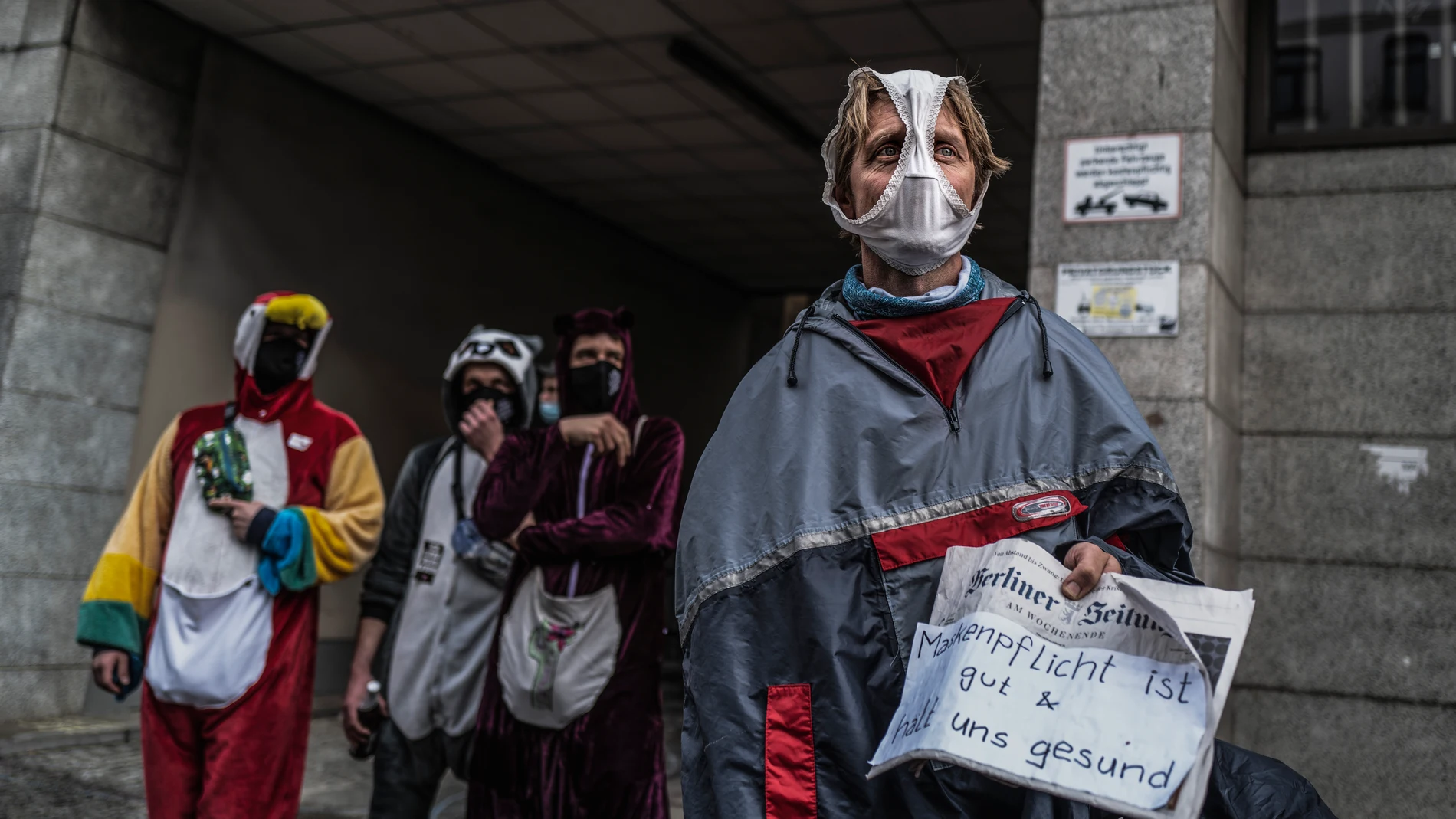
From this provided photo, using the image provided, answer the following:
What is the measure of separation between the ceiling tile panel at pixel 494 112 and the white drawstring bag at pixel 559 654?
6.08 metres

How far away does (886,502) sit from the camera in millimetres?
1716

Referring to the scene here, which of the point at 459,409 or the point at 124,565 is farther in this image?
the point at 459,409

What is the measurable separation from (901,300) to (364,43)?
6.94m

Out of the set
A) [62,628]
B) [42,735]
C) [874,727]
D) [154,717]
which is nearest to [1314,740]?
[874,727]

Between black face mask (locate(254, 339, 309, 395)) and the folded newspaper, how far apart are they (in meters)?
2.81

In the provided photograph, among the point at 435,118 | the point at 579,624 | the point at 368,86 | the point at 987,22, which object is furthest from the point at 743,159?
the point at 579,624

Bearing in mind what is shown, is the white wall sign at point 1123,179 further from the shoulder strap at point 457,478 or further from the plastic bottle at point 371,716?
the plastic bottle at point 371,716

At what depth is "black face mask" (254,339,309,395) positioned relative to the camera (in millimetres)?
3814

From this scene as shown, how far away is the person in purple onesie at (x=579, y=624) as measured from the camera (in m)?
Answer: 3.27

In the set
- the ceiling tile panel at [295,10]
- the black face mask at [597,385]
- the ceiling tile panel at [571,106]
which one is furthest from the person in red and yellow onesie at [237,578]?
the ceiling tile panel at [571,106]

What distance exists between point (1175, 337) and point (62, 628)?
19.6 ft

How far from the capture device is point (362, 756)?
415 cm

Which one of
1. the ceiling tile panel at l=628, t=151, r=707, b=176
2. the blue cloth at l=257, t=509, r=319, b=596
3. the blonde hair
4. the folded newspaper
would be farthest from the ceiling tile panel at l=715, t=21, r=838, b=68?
the folded newspaper

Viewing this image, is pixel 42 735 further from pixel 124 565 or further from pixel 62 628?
pixel 124 565
